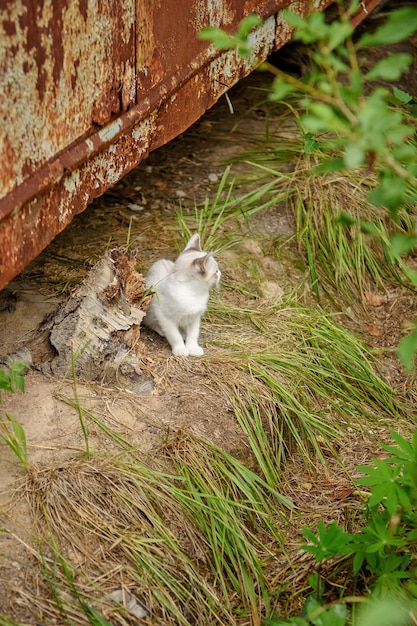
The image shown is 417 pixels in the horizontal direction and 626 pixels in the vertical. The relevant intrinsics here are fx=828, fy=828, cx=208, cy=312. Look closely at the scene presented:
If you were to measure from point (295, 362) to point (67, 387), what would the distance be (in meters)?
1.12

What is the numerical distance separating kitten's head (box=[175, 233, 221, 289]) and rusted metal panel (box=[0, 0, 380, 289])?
0.52m

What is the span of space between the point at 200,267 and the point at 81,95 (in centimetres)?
103

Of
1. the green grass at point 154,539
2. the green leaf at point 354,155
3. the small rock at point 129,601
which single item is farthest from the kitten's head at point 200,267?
the green leaf at point 354,155

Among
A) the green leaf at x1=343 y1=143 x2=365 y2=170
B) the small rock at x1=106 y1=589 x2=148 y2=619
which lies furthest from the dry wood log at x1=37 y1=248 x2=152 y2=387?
the green leaf at x1=343 y1=143 x2=365 y2=170

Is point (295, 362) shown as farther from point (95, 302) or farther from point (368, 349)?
point (95, 302)

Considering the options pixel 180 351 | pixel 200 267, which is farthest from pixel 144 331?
pixel 200 267

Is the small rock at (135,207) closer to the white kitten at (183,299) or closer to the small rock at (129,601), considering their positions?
the white kitten at (183,299)

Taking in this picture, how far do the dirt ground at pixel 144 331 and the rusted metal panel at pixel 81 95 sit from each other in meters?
0.67

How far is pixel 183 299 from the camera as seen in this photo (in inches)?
143

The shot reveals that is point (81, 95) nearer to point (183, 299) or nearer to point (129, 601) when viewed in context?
point (183, 299)

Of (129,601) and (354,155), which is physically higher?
(354,155)

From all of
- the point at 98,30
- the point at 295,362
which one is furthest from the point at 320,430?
the point at 98,30

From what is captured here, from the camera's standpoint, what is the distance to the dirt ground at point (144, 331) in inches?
114

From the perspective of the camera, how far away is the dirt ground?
2.90 metres
